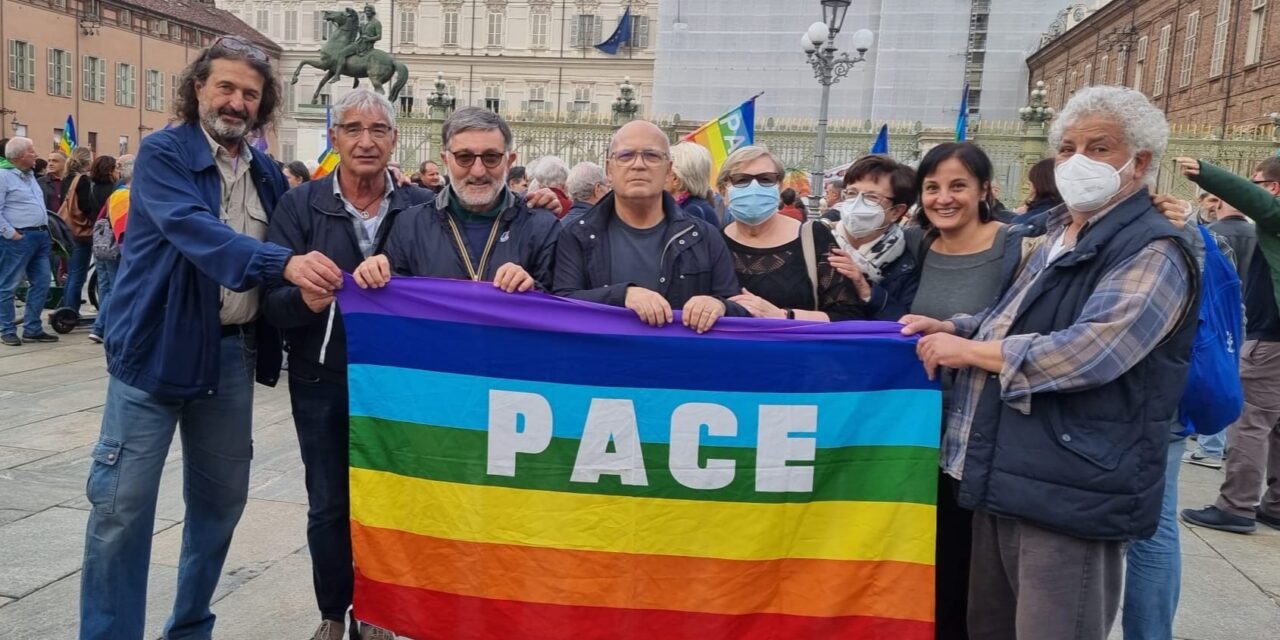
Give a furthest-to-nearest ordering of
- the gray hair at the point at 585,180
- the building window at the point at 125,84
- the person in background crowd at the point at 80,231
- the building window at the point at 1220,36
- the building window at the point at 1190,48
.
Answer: the building window at the point at 125,84 < the building window at the point at 1190,48 < the building window at the point at 1220,36 < the person in background crowd at the point at 80,231 < the gray hair at the point at 585,180

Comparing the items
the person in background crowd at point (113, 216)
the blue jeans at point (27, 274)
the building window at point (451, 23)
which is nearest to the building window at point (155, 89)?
the building window at point (451, 23)

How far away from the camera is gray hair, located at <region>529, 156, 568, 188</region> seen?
834cm

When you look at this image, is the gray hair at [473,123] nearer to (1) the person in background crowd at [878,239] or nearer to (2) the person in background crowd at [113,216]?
(1) the person in background crowd at [878,239]

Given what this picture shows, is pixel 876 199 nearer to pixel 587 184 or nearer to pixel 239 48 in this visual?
pixel 239 48

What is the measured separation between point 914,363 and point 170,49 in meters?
54.1

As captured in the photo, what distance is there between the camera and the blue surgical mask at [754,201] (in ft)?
11.8

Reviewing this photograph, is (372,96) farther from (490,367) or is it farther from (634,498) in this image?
(634,498)

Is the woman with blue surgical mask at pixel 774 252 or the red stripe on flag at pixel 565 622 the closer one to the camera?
the red stripe on flag at pixel 565 622

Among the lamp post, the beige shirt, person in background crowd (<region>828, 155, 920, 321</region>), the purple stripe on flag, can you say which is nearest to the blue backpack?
person in background crowd (<region>828, 155, 920, 321</region>)

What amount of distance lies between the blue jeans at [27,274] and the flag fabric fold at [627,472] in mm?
8253

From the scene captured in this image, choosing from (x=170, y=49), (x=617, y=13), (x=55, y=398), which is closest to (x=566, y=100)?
(x=617, y=13)

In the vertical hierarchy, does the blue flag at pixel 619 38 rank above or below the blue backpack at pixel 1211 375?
above

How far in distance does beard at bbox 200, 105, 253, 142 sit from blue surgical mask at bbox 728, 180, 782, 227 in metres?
1.81

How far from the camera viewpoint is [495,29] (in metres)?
58.5
